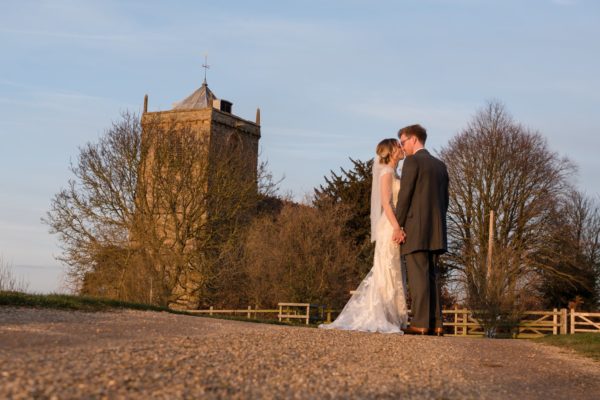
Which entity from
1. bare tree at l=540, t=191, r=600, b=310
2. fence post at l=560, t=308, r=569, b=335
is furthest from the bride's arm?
bare tree at l=540, t=191, r=600, b=310

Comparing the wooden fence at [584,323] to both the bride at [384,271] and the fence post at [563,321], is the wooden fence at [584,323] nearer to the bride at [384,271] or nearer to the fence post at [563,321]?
the fence post at [563,321]

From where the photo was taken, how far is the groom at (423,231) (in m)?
10.5

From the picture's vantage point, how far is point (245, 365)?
538cm

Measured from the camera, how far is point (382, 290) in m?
11.2

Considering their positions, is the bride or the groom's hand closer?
the groom's hand

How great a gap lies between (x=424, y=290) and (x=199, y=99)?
2094 inches

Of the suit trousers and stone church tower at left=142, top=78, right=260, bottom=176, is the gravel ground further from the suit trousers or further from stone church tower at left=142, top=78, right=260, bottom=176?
stone church tower at left=142, top=78, right=260, bottom=176

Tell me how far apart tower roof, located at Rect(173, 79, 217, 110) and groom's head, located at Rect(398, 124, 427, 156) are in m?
50.6

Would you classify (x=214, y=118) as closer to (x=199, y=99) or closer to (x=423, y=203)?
(x=199, y=99)

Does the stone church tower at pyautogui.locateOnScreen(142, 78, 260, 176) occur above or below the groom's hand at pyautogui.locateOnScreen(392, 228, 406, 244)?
above

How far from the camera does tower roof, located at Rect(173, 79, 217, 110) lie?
201ft

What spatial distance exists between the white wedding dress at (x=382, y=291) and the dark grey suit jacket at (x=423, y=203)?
0.49 m

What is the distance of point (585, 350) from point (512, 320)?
58.6 ft

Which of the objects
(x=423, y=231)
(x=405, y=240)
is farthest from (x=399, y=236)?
(x=423, y=231)
